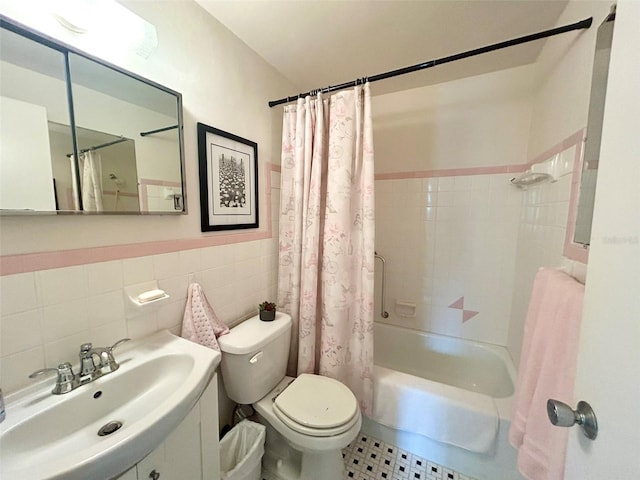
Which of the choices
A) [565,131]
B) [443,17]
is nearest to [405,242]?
[565,131]

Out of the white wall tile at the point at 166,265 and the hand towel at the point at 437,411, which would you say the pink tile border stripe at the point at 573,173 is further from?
the white wall tile at the point at 166,265

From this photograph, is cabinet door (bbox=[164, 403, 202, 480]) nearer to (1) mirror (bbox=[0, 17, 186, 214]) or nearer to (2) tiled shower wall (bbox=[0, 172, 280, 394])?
(2) tiled shower wall (bbox=[0, 172, 280, 394])

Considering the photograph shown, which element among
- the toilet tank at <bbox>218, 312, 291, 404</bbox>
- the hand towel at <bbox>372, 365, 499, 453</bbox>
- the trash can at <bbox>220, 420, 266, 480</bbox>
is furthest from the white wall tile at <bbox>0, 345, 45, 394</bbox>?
the hand towel at <bbox>372, 365, 499, 453</bbox>

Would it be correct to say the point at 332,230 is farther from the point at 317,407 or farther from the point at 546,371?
the point at 546,371

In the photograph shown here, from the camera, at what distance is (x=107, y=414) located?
31.6 inches

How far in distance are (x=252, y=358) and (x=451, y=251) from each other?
164 cm

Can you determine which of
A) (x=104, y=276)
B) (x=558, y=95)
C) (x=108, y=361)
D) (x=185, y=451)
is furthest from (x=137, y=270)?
(x=558, y=95)

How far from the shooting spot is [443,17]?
120 centimetres

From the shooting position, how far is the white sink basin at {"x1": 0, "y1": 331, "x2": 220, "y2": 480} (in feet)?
1.80

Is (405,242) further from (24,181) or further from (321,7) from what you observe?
(24,181)

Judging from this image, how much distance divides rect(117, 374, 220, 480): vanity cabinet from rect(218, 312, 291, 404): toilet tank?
0.23m

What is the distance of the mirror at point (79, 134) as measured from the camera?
0.68m

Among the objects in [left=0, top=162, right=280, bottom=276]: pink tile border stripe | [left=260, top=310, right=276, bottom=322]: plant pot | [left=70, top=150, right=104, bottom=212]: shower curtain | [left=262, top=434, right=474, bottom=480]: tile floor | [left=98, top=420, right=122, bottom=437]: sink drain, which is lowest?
[left=262, top=434, right=474, bottom=480]: tile floor

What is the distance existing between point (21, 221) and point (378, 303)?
2.15 m
